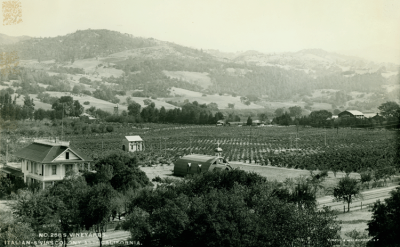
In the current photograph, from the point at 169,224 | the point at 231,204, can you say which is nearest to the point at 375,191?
the point at 231,204

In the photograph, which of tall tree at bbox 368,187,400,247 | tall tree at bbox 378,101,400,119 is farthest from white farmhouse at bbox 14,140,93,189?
tall tree at bbox 378,101,400,119

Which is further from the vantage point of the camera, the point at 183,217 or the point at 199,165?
the point at 199,165

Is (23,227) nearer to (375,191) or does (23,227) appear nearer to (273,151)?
(375,191)

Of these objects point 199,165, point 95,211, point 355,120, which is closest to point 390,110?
point 355,120

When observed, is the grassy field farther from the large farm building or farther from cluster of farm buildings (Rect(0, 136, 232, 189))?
cluster of farm buildings (Rect(0, 136, 232, 189))

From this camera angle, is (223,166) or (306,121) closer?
(223,166)

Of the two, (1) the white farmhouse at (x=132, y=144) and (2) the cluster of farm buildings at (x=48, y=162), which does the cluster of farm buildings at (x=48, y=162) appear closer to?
(2) the cluster of farm buildings at (x=48, y=162)

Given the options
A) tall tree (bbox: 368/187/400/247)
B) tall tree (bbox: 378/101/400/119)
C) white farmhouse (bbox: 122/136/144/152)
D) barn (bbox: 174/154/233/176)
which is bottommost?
tall tree (bbox: 368/187/400/247)

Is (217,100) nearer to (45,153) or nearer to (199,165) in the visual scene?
(199,165)

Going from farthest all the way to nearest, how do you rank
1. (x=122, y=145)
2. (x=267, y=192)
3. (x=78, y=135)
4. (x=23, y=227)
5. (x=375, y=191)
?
(x=78, y=135), (x=122, y=145), (x=375, y=191), (x=267, y=192), (x=23, y=227)
